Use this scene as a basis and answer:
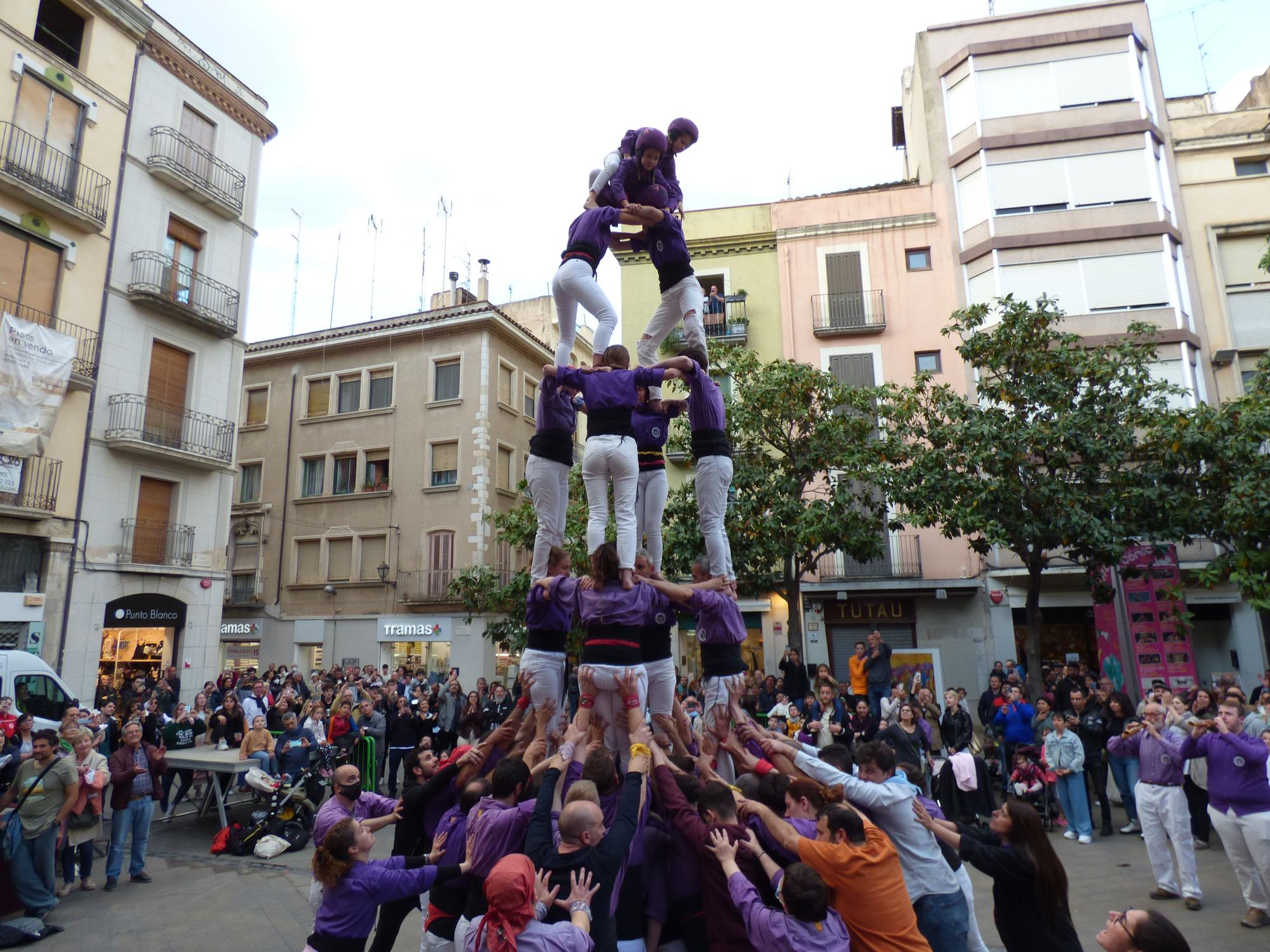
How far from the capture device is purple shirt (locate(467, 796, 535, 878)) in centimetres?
492

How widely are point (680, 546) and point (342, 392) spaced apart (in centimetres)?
1945

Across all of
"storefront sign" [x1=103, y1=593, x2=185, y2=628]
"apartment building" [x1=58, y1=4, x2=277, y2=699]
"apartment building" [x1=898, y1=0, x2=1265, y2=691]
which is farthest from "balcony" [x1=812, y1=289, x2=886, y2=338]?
"storefront sign" [x1=103, y1=593, x2=185, y2=628]

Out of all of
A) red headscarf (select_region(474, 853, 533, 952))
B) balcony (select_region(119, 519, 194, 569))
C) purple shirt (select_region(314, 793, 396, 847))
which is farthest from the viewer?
balcony (select_region(119, 519, 194, 569))

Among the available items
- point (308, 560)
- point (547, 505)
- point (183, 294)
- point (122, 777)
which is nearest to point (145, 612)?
point (183, 294)

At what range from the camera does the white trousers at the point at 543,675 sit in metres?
7.64

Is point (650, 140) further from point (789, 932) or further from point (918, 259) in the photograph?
point (918, 259)

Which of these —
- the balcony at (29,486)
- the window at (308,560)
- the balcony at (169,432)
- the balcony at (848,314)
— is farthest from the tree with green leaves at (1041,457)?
the window at (308,560)

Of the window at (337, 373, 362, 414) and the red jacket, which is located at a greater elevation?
the window at (337, 373, 362, 414)

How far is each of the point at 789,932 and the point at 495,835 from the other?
71.7 inches

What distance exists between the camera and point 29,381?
17.3 metres

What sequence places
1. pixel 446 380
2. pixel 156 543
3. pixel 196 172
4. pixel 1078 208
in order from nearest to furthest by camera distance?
pixel 156 543 → pixel 196 172 → pixel 1078 208 → pixel 446 380

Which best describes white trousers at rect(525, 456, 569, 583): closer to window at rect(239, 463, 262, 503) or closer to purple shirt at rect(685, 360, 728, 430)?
purple shirt at rect(685, 360, 728, 430)

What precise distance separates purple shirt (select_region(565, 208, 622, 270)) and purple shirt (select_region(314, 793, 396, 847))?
16.5ft

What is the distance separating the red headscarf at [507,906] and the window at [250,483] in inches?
1211
